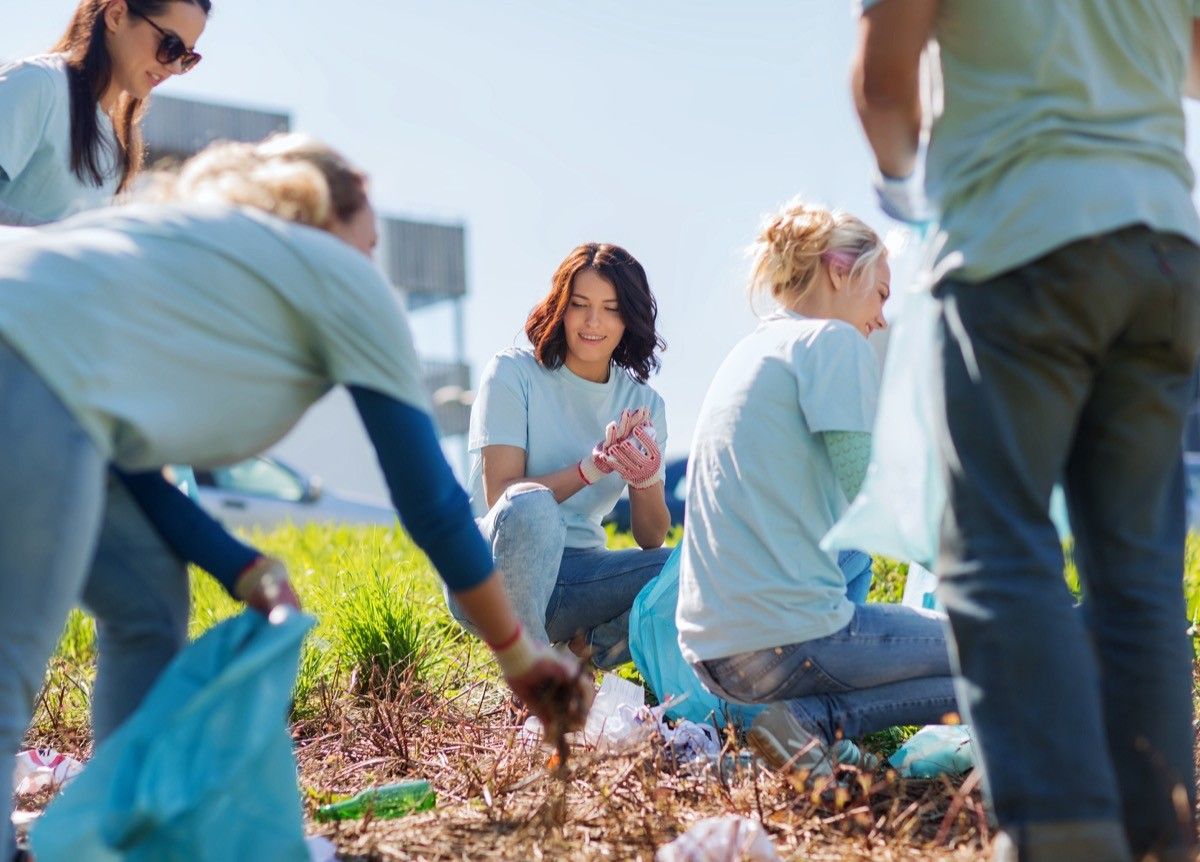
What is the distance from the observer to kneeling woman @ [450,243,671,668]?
385cm

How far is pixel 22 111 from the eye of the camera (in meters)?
2.99

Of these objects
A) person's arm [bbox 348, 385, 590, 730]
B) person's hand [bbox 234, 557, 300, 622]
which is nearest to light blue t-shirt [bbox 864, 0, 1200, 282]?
person's arm [bbox 348, 385, 590, 730]

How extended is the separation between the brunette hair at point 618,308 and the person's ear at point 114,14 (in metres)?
1.53

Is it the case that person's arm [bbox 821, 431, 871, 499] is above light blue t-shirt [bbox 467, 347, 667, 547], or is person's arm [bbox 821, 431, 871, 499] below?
above

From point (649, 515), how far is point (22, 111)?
2.00m

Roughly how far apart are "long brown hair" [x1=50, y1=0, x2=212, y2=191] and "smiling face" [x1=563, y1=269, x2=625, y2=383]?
4.64 ft

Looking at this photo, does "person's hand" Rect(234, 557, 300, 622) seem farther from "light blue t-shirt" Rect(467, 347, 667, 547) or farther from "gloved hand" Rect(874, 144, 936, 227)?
"light blue t-shirt" Rect(467, 347, 667, 547)

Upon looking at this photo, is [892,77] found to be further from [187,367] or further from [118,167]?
[118,167]

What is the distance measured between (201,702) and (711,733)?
1.58m

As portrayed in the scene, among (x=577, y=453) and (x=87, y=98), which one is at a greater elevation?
(x=87, y=98)

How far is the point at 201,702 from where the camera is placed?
2.00 metres

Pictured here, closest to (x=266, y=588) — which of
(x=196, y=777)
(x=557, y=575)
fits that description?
(x=196, y=777)

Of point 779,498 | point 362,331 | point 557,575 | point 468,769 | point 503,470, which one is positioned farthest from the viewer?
point 503,470

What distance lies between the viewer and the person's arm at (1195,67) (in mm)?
2230
